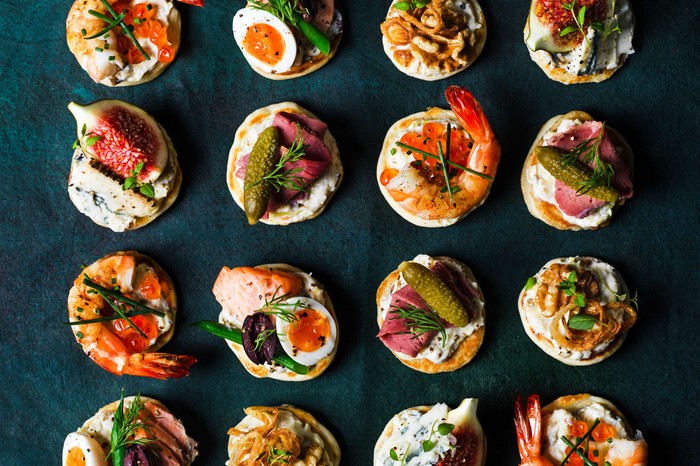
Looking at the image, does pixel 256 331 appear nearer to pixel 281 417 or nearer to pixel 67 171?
pixel 281 417

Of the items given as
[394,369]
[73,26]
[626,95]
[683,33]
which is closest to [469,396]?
[394,369]

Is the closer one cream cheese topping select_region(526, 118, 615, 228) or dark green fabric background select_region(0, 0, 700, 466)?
cream cheese topping select_region(526, 118, 615, 228)

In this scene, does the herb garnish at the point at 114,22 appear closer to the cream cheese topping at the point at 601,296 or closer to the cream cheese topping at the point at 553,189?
the cream cheese topping at the point at 553,189

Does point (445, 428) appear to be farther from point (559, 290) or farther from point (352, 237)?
point (352, 237)

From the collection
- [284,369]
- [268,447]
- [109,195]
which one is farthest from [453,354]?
[109,195]

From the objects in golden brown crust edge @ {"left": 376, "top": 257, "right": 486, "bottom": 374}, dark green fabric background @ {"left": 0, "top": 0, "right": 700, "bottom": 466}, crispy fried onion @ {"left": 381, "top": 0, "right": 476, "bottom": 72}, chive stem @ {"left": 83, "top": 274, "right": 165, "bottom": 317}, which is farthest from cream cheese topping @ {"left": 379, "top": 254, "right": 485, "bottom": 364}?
chive stem @ {"left": 83, "top": 274, "right": 165, "bottom": 317}

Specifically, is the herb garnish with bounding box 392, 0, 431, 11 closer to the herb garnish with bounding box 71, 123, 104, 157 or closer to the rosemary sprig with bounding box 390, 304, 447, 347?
the rosemary sprig with bounding box 390, 304, 447, 347

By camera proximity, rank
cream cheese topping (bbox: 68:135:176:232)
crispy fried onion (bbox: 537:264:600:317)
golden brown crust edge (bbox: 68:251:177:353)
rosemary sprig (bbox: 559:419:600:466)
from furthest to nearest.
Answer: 1. golden brown crust edge (bbox: 68:251:177:353)
2. cream cheese topping (bbox: 68:135:176:232)
3. crispy fried onion (bbox: 537:264:600:317)
4. rosemary sprig (bbox: 559:419:600:466)
